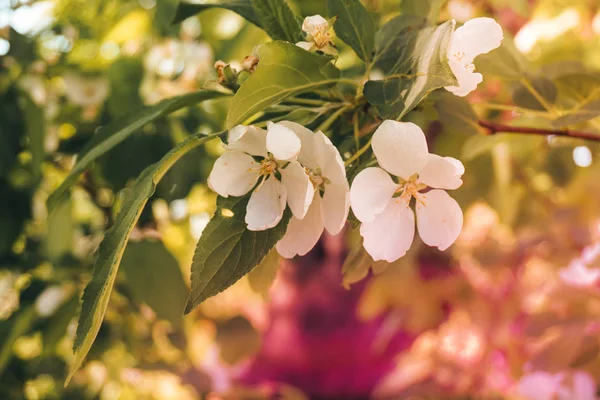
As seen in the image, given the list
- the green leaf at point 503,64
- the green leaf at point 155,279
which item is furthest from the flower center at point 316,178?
the green leaf at point 155,279

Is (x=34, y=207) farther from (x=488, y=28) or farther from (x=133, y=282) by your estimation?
(x=488, y=28)

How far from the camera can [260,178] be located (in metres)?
0.35

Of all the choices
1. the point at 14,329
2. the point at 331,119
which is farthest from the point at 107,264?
the point at 14,329

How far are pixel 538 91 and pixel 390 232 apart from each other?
21 cm

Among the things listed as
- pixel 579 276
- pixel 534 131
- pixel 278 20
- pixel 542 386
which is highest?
pixel 278 20

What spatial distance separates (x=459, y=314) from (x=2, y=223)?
1033 mm

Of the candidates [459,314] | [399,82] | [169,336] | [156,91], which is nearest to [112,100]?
[156,91]

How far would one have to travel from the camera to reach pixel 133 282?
0.66 m

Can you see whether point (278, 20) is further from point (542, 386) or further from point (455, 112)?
point (542, 386)

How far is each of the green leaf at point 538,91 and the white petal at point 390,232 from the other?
19 cm

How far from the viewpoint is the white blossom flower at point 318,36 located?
0.35 meters

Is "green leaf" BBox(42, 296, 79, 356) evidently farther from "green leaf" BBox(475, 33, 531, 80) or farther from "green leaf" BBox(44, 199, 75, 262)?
"green leaf" BBox(475, 33, 531, 80)

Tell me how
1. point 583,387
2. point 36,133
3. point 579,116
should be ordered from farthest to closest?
1. point 583,387
2. point 36,133
3. point 579,116

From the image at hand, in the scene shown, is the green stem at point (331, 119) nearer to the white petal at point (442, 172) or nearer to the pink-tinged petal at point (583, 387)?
the white petal at point (442, 172)
